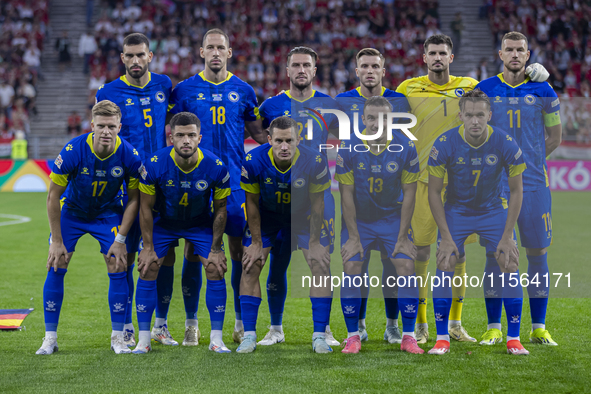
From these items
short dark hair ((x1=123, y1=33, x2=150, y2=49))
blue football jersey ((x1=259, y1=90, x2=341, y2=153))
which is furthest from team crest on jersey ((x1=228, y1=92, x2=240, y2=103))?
short dark hair ((x1=123, y1=33, x2=150, y2=49))

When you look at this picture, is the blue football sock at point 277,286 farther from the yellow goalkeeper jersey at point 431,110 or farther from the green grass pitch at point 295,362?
the yellow goalkeeper jersey at point 431,110

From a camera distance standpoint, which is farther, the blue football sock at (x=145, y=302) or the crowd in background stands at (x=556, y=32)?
the crowd in background stands at (x=556, y=32)

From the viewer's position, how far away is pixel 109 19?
23875 mm

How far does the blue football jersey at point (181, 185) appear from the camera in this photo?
5.04m

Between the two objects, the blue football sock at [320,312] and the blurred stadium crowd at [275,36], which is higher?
the blurred stadium crowd at [275,36]

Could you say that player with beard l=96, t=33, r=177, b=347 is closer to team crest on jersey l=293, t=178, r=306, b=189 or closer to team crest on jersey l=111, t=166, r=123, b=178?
team crest on jersey l=111, t=166, r=123, b=178

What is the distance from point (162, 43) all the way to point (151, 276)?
1874cm

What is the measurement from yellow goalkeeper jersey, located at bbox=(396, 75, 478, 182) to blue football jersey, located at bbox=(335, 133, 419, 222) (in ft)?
1.46

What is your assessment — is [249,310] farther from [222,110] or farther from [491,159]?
[491,159]

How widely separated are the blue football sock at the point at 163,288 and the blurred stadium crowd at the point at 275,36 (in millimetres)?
15452

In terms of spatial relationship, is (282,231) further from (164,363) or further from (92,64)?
(92,64)

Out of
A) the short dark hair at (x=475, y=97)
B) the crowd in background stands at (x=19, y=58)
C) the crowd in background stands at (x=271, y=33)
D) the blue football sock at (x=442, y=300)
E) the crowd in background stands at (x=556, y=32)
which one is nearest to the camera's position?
the short dark hair at (x=475, y=97)

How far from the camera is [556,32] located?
75.0 ft

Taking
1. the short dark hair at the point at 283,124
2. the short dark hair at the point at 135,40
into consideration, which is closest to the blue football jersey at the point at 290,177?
the short dark hair at the point at 283,124
